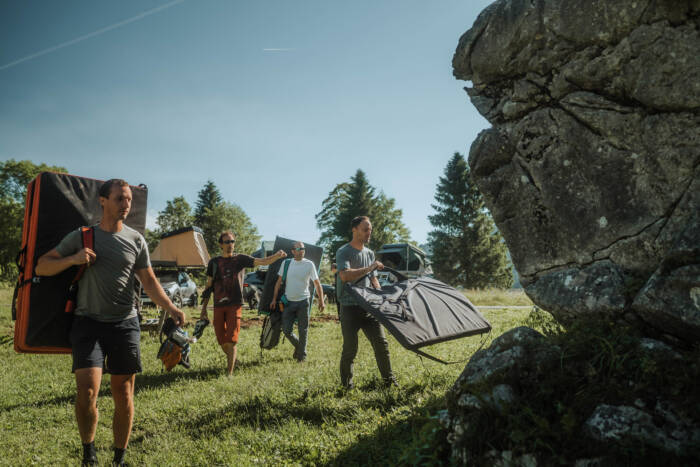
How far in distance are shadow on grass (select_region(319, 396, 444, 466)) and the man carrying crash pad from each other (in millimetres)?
3192

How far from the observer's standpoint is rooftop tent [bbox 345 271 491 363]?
378 centimetres

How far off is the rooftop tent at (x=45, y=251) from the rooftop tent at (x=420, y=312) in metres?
2.72

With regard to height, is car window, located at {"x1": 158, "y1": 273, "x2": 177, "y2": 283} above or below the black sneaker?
above

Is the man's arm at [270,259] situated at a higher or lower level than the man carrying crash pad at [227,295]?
higher

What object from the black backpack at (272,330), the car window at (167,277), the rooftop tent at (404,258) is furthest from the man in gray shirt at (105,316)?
the rooftop tent at (404,258)

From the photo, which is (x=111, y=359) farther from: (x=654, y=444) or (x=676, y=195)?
(x=676, y=195)

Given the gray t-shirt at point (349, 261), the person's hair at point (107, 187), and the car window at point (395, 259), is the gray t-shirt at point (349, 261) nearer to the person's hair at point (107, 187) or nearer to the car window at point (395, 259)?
the person's hair at point (107, 187)

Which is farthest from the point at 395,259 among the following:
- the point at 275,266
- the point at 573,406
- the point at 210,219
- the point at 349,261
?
the point at 210,219

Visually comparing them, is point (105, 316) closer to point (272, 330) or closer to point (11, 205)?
point (272, 330)

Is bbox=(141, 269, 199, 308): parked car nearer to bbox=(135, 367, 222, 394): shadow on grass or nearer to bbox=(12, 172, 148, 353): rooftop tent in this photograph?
bbox=(135, 367, 222, 394): shadow on grass

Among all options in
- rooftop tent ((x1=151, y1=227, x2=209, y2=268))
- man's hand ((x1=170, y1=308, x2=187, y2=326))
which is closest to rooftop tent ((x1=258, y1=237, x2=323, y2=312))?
rooftop tent ((x1=151, y1=227, x2=209, y2=268))

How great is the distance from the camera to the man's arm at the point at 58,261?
3246 mm

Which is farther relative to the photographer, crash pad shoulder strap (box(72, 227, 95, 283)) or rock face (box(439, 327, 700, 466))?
crash pad shoulder strap (box(72, 227, 95, 283))

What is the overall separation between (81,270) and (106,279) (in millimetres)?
251
